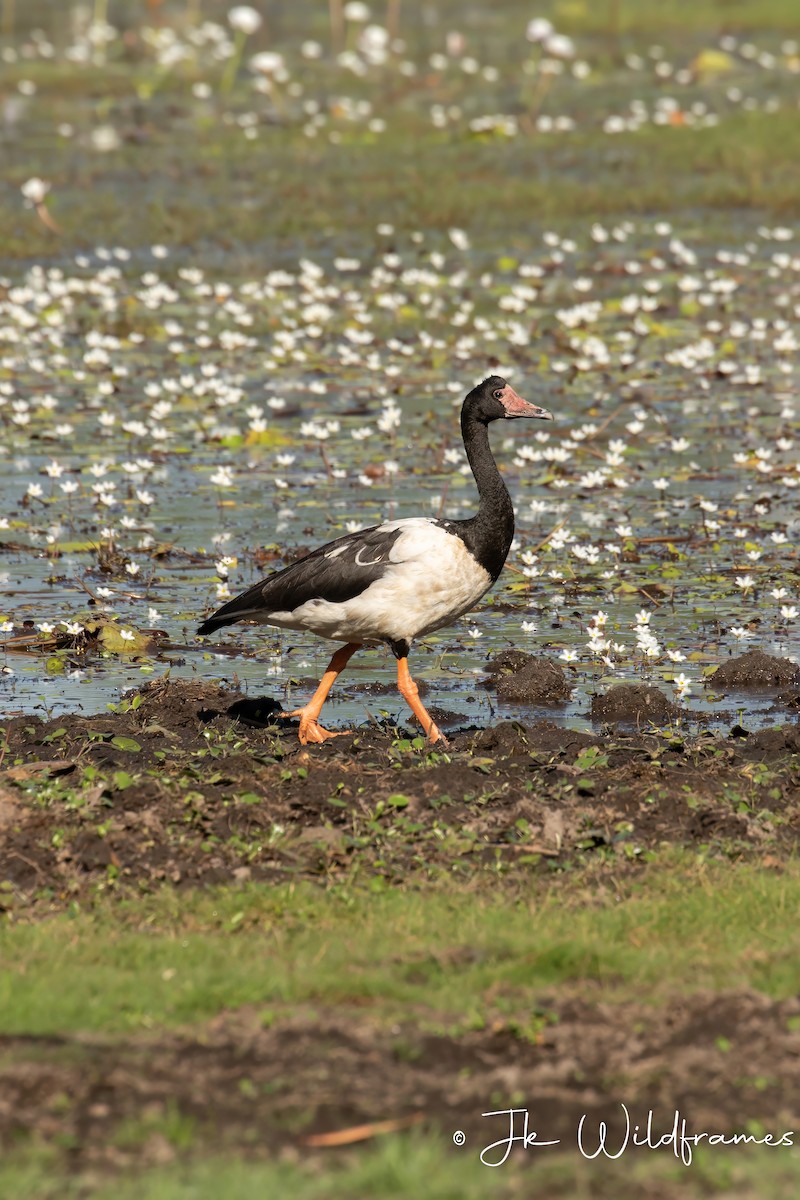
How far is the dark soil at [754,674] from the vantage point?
10367mm

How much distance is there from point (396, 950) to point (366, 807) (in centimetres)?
122

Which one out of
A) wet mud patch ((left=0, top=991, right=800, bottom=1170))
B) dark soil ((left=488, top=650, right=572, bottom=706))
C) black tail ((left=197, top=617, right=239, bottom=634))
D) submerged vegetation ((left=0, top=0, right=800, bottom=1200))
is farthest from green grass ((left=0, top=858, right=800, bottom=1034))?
dark soil ((left=488, top=650, right=572, bottom=706))

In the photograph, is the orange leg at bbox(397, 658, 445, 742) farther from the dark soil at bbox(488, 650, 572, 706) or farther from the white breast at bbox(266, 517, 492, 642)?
the dark soil at bbox(488, 650, 572, 706)

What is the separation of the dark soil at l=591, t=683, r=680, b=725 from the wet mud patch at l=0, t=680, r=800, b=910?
962mm

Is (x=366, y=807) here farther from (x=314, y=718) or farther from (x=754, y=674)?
(x=754, y=674)

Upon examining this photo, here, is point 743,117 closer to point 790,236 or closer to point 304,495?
point 790,236

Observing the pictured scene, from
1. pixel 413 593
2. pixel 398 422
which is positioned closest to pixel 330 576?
pixel 413 593

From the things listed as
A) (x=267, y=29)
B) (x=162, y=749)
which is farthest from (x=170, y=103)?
(x=162, y=749)

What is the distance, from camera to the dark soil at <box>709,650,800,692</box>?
1037 cm

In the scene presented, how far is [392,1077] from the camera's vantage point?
5.68 m

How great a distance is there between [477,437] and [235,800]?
9.93 feet

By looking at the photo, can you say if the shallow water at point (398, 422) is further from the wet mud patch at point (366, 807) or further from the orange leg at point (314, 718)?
the wet mud patch at point (366, 807)

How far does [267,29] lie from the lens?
1639 inches

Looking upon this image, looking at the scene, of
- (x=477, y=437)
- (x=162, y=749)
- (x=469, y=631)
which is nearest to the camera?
(x=162, y=749)
